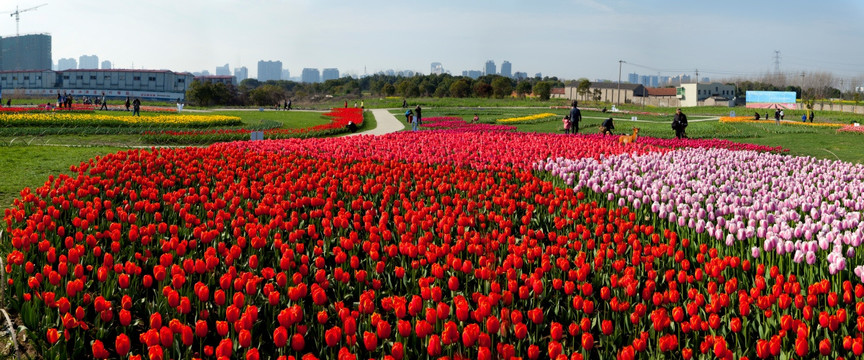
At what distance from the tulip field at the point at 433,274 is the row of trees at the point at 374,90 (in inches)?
2870

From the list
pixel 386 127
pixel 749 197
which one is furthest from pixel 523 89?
pixel 749 197

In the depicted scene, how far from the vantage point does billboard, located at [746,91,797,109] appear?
87.1 m

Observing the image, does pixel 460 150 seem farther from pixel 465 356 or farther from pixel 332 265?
pixel 465 356

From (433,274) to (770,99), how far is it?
99003mm

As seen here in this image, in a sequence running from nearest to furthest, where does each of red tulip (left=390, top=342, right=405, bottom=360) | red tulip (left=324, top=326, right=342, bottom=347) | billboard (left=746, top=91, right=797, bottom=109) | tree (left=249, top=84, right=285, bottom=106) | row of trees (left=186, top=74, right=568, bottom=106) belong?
red tulip (left=390, top=342, right=405, bottom=360) → red tulip (left=324, top=326, right=342, bottom=347) → row of trees (left=186, top=74, right=568, bottom=106) → billboard (left=746, top=91, right=797, bottom=109) → tree (left=249, top=84, right=285, bottom=106)

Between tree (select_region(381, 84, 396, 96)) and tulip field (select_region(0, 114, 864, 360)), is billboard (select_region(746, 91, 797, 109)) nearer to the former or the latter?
tree (select_region(381, 84, 396, 96))

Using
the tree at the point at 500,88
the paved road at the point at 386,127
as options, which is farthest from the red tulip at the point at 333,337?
the tree at the point at 500,88

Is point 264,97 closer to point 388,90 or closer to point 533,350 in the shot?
point 388,90

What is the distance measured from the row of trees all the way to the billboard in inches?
1176

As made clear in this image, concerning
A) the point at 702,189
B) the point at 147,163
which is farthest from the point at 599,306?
the point at 147,163

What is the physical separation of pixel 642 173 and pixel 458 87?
319ft

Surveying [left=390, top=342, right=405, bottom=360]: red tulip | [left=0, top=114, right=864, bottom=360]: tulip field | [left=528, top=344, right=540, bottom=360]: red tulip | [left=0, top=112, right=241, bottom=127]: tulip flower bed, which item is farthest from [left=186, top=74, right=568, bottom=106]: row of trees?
[left=528, top=344, right=540, bottom=360]: red tulip

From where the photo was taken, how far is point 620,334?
→ 442 cm

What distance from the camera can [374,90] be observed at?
135 m
